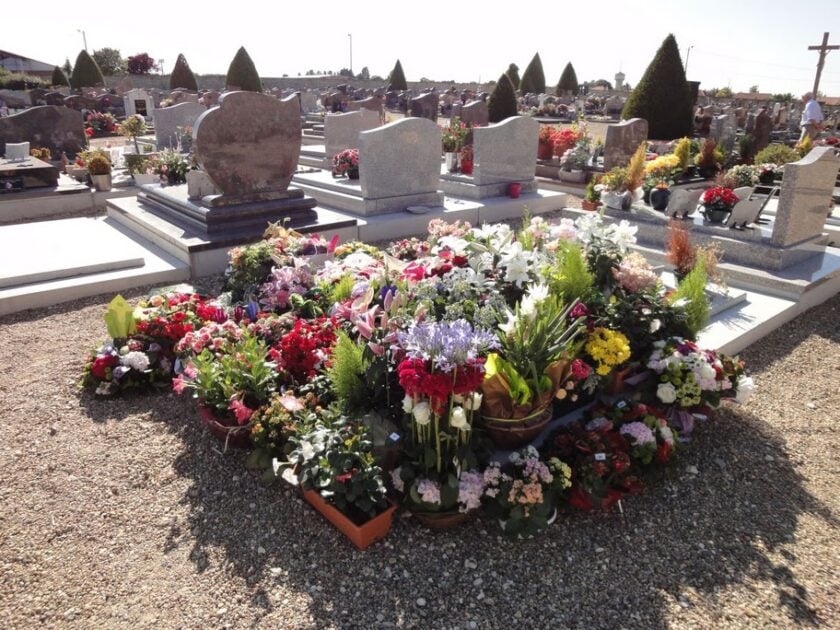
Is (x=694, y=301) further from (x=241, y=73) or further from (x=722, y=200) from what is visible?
(x=241, y=73)

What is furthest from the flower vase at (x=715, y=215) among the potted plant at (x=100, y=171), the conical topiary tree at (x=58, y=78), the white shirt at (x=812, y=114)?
the conical topiary tree at (x=58, y=78)

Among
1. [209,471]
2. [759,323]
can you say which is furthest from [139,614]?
[759,323]

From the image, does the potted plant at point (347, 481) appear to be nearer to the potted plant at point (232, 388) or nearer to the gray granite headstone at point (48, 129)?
the potted plant at point (232, 388)

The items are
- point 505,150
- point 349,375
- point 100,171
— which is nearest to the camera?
point 349,375

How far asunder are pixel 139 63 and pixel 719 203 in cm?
5291

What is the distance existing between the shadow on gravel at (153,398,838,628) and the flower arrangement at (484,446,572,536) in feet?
0.49

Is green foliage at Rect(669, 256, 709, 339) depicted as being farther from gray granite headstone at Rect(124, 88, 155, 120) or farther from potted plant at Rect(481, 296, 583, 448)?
gray granite headstone at Rect(124, 88, 155, 120)

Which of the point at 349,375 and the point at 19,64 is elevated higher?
the point at 19,64

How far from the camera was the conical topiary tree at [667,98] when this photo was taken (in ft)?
Result: 53.7

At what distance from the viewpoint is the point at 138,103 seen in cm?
2453

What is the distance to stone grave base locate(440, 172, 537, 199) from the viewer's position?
34.1 feet

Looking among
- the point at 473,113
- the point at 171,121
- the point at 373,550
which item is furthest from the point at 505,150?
the point at 171,121

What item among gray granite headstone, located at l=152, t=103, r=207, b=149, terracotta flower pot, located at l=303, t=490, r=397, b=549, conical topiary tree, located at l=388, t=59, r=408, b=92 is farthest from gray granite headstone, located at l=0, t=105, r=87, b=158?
conical topiary tree, located at l=388, t=59, r=408, b=92

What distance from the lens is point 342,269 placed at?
509cm
